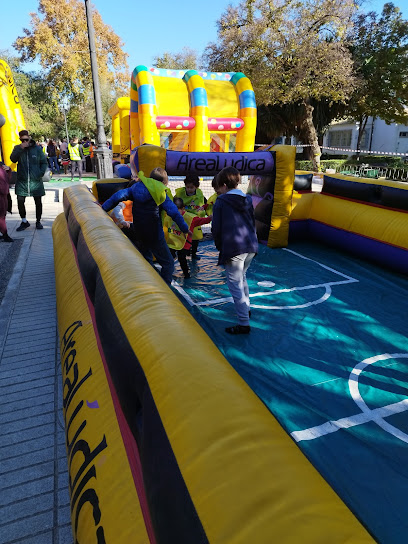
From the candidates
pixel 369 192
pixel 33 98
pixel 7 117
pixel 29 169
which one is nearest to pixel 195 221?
pixel 369 192

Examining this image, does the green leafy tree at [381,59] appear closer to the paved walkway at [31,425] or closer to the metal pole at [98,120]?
the metal pole at [98,120]

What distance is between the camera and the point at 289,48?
18.6 meters

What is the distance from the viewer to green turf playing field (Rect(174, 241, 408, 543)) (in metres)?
2.31

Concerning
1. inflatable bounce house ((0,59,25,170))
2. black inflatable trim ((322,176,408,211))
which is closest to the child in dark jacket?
black inflatable trim ((322,176,408,211))

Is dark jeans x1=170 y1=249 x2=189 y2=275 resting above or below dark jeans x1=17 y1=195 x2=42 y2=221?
below

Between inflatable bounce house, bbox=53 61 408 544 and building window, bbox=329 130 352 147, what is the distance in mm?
30326

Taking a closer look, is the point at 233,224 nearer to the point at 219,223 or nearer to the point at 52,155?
the point at 219,223

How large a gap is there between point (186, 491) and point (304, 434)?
188cm

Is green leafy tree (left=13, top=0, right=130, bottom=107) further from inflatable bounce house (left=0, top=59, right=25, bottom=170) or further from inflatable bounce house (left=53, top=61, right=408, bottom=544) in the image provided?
inflatable bounce house (left=53, top=61, right=408, bottom=544)

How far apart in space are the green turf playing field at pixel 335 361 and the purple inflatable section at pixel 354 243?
0.18m

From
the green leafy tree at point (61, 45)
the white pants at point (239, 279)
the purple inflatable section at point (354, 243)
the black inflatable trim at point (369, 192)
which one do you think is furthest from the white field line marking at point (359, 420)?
the green leafy tree at point (61, 45)

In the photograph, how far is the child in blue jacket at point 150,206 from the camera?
4.05 m

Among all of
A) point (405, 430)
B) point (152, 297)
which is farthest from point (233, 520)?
point (405, 430)

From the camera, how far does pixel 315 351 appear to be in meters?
3.69
